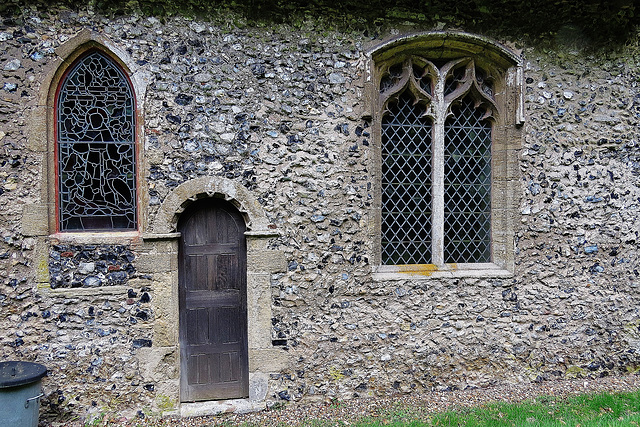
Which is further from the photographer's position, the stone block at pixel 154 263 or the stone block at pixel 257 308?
the stone block at pixel 257 308

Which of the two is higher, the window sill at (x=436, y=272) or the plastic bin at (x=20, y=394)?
the window sill at (x=436, y=272)

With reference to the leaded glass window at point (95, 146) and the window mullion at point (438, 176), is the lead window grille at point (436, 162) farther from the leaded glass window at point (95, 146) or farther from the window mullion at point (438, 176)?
the leaded glass window at point (95, 146)

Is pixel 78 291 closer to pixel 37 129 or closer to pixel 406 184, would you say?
pixel 37 129

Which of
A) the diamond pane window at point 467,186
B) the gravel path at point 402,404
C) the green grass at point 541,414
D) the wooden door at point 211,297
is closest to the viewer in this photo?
the green grass at point 541,414

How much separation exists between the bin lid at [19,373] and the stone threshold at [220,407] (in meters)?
1.41

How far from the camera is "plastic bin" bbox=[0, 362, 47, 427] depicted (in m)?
3.37

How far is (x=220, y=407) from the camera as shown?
4.19m

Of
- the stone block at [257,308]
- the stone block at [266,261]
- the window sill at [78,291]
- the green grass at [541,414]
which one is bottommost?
the green grass at [541,414]

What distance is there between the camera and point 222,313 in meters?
4.32

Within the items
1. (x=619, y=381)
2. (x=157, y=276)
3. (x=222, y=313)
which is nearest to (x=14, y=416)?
(x=157, y=276)

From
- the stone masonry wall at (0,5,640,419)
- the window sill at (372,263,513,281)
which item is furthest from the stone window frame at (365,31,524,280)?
the stone masonry wall at (0,5,640,419)

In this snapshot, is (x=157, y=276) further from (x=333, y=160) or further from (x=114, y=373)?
(x=333, y=160)

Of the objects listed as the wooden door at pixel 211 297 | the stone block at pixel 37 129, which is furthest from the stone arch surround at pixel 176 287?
the stone block at pixel 37 129

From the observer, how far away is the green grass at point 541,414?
12.0 feet
